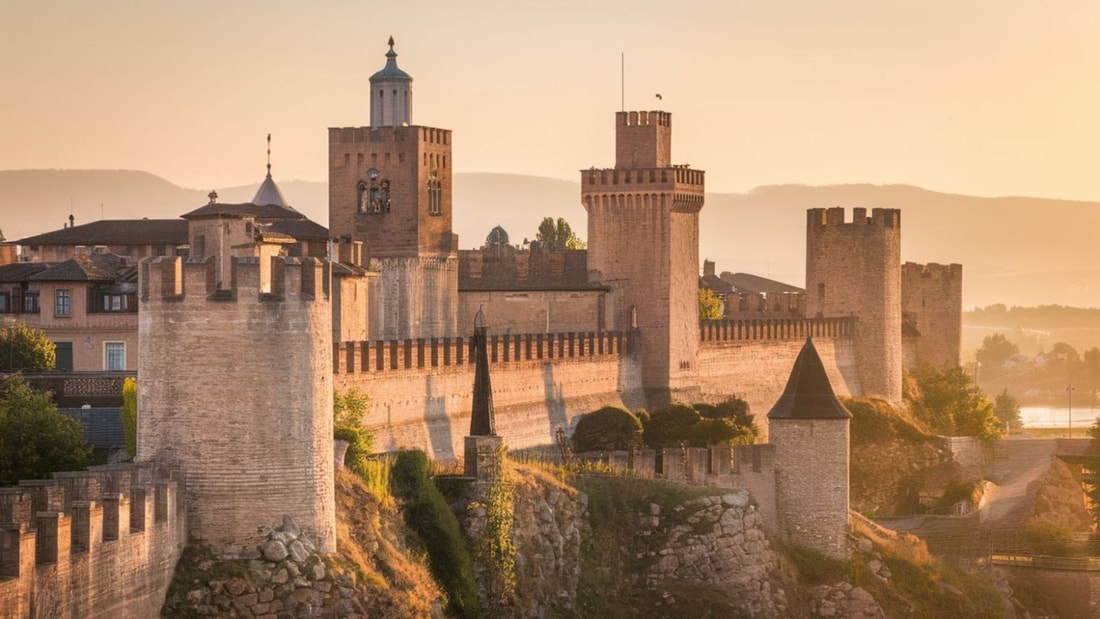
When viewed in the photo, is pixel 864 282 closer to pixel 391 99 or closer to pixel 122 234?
pixel 391 99

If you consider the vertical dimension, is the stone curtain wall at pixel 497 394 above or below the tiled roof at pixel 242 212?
below

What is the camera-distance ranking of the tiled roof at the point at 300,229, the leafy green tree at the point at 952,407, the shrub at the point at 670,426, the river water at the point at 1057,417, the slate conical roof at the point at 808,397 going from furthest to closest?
the river water at the point at 1057,417 → the leafy green tree at the point at 952,407 → the tiled roof at the point at 300,229 → the shrub at the point at 670,426 → the slate conical roof at the point at 808,397

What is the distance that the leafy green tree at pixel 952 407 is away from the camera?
9000 cm

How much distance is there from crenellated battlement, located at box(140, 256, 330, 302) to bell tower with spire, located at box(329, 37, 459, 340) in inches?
1371

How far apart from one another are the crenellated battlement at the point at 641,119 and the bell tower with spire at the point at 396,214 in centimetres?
728

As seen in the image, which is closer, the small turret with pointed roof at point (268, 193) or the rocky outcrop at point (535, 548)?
the rocky outcrop at point (535, 548)

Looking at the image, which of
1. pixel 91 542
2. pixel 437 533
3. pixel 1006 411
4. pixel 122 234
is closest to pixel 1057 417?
pixel 1006 411

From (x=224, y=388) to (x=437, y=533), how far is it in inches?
398

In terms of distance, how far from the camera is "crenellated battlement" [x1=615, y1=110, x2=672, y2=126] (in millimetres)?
79625

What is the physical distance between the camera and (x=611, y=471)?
2346 inches

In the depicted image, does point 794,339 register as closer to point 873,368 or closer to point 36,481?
A: point 873,368

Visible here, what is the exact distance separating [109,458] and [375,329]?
79.9 ft

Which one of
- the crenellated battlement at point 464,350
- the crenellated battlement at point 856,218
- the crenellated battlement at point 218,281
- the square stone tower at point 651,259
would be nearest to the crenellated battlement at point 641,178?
the square stone tower at point 651,259

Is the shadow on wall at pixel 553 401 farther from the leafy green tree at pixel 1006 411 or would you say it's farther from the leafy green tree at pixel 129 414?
the leafy green tree at pixel 1006 411
